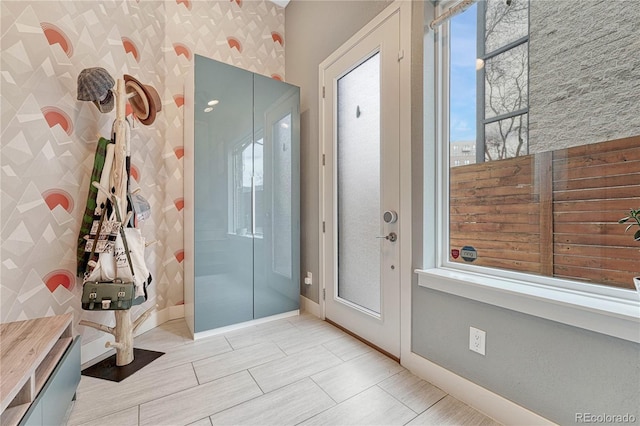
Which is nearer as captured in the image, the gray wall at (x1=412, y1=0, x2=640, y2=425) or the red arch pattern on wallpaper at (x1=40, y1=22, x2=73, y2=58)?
the gray wall at (x1=412, y1=0, x2=640, y2=425)

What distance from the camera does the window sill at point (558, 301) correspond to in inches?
41.8

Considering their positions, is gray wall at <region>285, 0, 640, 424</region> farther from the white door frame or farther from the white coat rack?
the white coat rack

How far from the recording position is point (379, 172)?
2.15 metres

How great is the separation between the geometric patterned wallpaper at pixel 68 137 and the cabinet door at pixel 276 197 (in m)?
0.81

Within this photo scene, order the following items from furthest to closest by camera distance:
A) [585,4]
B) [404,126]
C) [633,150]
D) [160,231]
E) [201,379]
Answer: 1. [160,231]
2. [404,126]
3. [201,379]
4. [585,4]
5. [633,150]

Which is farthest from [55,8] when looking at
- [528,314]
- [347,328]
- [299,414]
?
[528,314]

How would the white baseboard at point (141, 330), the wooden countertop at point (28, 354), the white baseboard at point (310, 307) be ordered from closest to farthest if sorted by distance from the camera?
the wooden countertop at point (28, 354) < the white baseboard at point (141, 330) < the white baseboard at point (310, 307)

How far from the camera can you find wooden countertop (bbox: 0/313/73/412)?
950 millimetres

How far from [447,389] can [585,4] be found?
6.61 ft

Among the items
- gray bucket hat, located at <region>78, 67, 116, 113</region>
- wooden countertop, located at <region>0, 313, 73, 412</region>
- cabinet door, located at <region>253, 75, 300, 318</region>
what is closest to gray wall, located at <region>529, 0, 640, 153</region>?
cabinet door, located at <region>253, 75, 300, 318</region>

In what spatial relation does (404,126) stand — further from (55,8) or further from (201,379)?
(55,8)

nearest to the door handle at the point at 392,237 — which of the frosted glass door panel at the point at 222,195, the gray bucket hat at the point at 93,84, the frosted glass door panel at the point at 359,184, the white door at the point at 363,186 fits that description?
the white door at the point at 363,186

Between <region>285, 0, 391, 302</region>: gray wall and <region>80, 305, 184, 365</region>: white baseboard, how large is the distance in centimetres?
126

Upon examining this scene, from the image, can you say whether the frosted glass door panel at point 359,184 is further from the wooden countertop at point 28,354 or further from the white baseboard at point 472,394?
the wooden countertop at point 28,354
